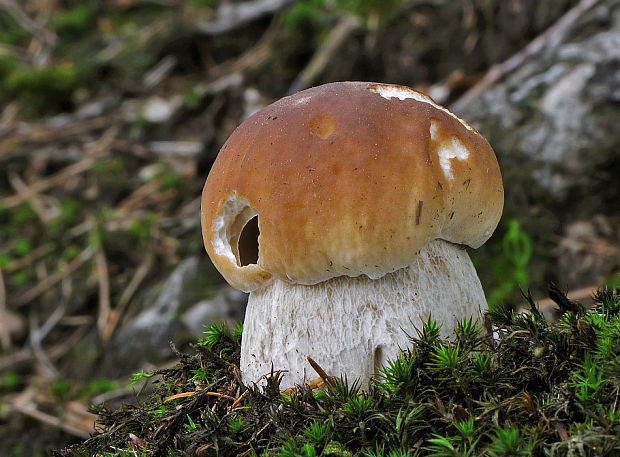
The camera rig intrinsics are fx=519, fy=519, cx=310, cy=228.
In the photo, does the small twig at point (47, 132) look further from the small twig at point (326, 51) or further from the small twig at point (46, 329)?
the small twig at point (326, 51)

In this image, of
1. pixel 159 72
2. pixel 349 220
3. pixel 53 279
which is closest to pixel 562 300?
pixel 349 220

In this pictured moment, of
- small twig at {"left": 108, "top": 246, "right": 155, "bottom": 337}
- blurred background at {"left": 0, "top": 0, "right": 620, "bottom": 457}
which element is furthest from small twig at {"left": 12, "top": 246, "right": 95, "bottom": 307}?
small twig at {"left": 108, "top": 246, "right": 155, "bottom": 337}

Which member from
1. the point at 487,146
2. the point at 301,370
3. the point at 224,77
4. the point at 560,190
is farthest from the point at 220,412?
the point at 224,77

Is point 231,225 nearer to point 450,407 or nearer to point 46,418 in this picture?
point 450,407

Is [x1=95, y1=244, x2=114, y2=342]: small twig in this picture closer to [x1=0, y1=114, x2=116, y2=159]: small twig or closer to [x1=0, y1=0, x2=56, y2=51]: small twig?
[x1=0, y1=114, x2=116, y2=159]: small twig

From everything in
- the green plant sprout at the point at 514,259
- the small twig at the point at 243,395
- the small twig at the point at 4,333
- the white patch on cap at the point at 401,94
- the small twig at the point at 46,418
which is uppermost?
the white patch on cap at the point at 401,94

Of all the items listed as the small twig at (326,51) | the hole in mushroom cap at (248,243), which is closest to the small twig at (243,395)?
the hole in mushroom cap at (248,243)
